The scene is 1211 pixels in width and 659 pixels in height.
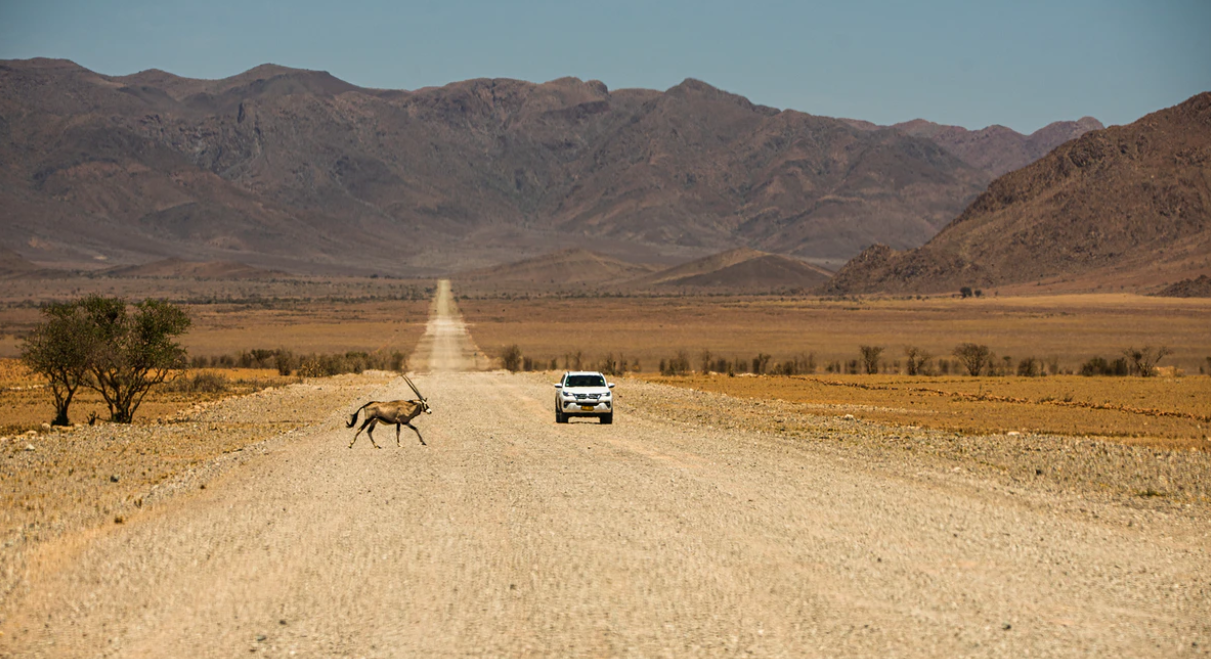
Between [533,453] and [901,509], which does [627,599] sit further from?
[533,453]

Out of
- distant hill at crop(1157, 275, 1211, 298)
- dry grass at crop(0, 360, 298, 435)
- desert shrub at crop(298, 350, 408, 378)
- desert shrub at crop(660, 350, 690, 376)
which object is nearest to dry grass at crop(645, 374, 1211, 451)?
desert shrub at crop(660, 350, 690, 376)

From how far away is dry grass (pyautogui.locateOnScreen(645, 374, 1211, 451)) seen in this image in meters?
28.9

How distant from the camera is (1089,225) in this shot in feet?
568

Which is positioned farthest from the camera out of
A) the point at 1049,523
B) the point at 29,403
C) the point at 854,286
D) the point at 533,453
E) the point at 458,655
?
the point at 854,286

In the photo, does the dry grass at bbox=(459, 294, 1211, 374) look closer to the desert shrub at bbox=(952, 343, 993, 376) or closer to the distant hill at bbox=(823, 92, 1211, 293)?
the desert shrub at bbox=(952, 343, 993, 376)

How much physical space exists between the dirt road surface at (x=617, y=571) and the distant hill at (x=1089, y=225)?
149 m

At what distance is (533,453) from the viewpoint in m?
21.2

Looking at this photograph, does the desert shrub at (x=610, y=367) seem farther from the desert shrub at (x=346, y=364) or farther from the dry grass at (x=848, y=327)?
the desert shrub at (x=346, y=364)

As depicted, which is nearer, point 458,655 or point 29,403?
point 458,655

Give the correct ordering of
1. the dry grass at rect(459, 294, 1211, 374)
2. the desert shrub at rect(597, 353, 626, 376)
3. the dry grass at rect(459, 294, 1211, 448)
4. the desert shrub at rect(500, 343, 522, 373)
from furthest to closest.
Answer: the dry grass at rect(459, 294, 1211, 374), the desert shrub at rect(500, 343, 522, 373), the desert shrub at rect(597, 353, 626, 376), the dry grass at rect(459, 294, 1211, 448)

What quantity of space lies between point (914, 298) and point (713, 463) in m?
146

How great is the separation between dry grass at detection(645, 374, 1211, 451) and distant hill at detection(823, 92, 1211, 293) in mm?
113740

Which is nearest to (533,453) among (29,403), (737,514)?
(737,514)

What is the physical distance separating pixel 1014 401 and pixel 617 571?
30622 millimetres
